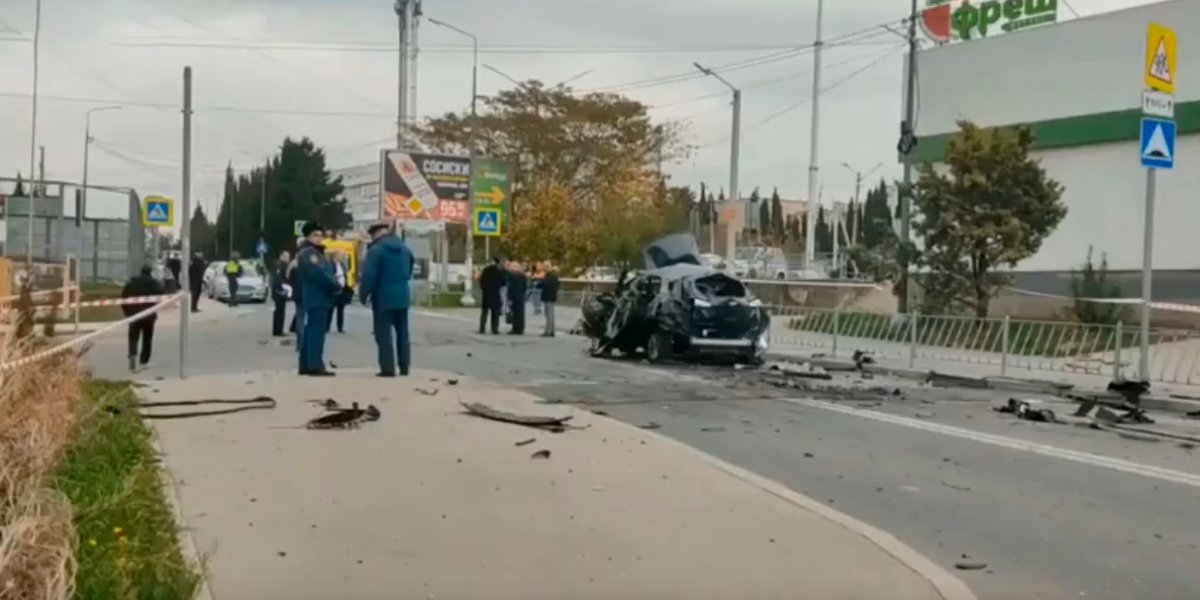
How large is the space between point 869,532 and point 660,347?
45.8 feet

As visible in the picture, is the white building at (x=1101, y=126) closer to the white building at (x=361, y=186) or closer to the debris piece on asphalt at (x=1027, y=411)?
the debris piece on asphalt at (x=1027, y=411)

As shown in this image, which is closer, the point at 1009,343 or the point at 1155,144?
the point at 1155,144

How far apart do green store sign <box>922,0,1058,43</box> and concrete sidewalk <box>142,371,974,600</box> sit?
123ft

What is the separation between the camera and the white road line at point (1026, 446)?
Result: 10258mm

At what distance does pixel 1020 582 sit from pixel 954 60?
133 ft

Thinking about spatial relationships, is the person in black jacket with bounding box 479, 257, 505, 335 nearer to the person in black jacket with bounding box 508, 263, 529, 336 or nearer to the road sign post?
the person in black jacket with bounding box 508, 263, 529, 336

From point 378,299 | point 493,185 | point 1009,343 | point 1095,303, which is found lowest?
point 1009,343

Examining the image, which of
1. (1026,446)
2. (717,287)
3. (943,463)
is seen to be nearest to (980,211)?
(717,287)

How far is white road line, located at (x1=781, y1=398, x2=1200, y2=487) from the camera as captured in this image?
404 inches

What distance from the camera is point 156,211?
3152 centimetres

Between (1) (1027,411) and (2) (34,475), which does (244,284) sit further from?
(2) (34,475)

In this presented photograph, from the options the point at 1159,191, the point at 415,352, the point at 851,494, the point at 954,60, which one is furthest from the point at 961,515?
the point at 954,60

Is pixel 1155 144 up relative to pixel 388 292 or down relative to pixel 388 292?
up

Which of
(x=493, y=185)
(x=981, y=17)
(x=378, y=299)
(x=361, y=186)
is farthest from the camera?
(x=361, y=186)
